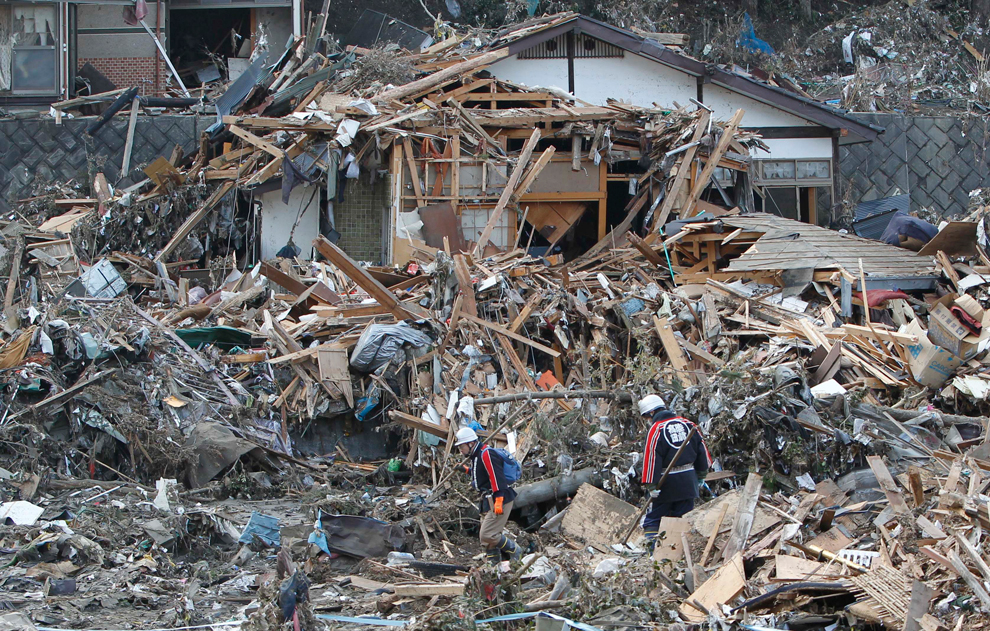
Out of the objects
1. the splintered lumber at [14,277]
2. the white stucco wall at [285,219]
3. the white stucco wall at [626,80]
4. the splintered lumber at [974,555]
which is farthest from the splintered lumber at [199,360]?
the white stucco wall at [626,80]

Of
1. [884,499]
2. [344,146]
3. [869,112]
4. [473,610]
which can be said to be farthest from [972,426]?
[869,112]

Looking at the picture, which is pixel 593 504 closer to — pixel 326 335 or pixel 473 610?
pixel 473 610

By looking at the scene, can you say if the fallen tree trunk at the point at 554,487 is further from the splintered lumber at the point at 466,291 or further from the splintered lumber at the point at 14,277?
the splintered lumber at the point at 14,277

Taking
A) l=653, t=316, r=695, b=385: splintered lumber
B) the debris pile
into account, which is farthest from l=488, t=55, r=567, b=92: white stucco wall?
l=653, t=316, r=695, b=385: splintered lumber

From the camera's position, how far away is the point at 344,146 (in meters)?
15.7

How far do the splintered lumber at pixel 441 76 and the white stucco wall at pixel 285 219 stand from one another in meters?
1.97

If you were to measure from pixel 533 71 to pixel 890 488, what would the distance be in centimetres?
1224

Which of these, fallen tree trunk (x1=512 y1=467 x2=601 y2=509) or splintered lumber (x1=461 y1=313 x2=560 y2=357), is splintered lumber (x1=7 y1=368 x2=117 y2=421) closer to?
splintered lumber (x1=461 y1=313 x2=560 y2=357)

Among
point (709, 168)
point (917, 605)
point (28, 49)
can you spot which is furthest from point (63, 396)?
point (28, 49)

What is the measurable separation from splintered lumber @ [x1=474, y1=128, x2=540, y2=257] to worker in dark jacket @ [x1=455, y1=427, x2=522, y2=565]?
7183mm

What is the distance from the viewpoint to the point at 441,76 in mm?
16656

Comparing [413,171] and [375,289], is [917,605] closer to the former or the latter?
[375,289]

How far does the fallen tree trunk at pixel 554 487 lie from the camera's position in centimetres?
941

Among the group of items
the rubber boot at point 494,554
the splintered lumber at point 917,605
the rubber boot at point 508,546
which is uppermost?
the splintered lumber at point 917,605
